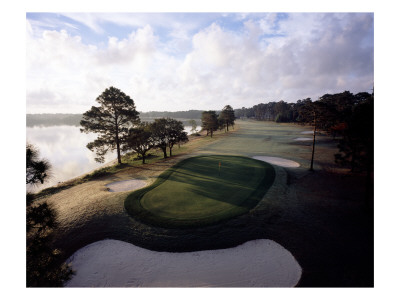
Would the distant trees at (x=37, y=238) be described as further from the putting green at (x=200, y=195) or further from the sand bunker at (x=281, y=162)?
the sand bunker at (x=281, y=162)

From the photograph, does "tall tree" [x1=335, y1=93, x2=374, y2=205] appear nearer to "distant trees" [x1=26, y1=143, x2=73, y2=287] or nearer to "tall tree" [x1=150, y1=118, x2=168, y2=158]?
"distant trees" [x1=26, y1=143, x2=73, y2=287]

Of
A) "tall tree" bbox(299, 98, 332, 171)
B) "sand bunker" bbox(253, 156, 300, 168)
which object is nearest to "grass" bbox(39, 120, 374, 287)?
"sand bunker" bbox(253, 156, 300, 168)

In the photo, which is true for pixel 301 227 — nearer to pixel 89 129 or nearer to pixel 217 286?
pixel 217 286

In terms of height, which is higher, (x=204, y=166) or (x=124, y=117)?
(x=124, y=117)

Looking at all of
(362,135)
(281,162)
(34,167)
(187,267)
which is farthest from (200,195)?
(281,162)

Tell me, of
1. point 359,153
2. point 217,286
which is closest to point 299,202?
point 359,153

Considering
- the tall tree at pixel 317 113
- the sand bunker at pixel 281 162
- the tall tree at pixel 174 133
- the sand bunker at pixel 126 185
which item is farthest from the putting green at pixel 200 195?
the tall tree at pixel 174 133
